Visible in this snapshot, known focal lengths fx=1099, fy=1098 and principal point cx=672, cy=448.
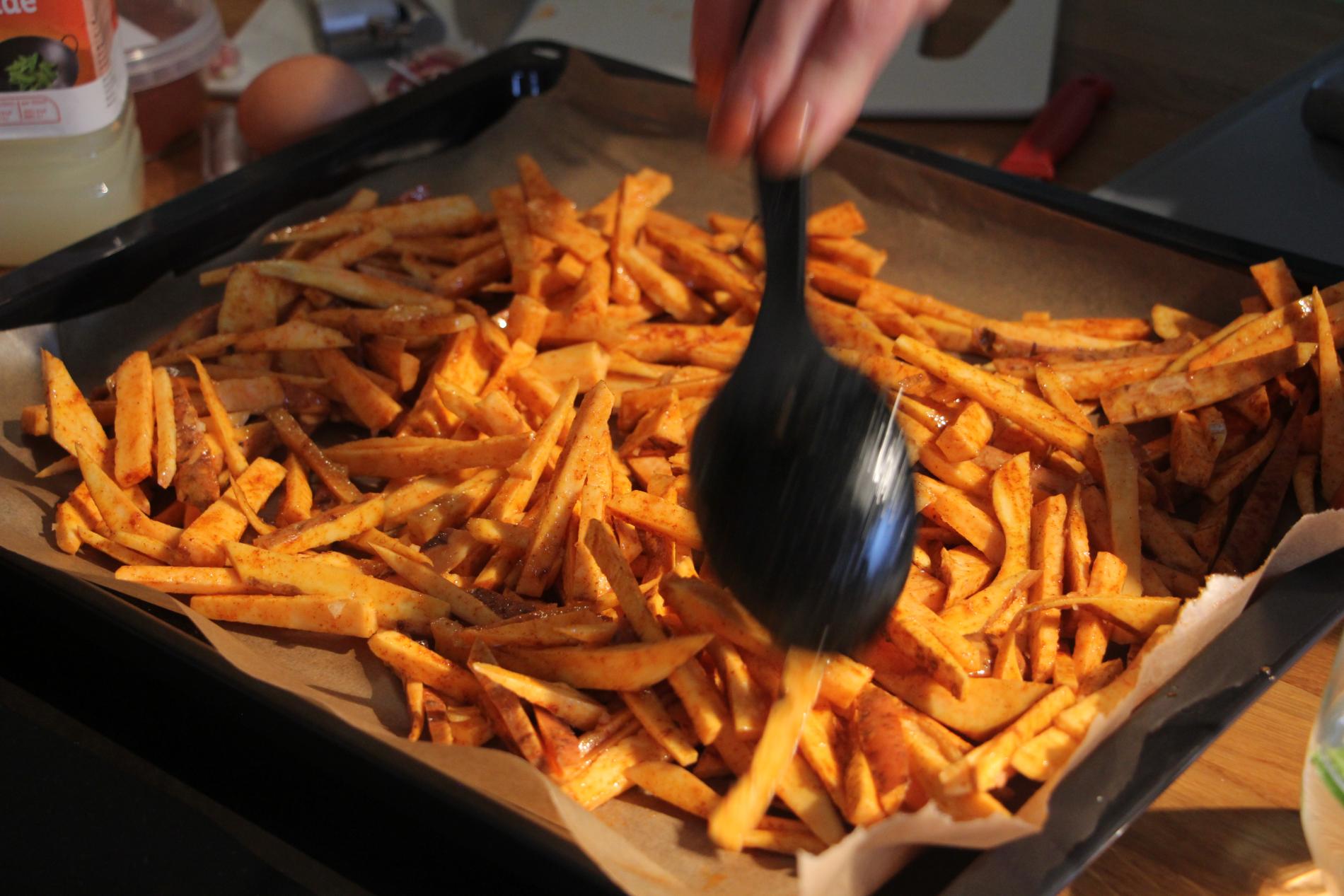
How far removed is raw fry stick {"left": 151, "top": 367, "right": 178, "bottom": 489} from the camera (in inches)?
66.9

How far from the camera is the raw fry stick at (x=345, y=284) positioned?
2006 millimetres

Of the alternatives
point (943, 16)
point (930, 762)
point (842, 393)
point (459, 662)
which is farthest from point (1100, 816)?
point (943, 16)

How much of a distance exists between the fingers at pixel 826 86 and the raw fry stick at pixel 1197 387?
77 centimetres

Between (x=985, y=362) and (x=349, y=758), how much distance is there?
1281 millimetres

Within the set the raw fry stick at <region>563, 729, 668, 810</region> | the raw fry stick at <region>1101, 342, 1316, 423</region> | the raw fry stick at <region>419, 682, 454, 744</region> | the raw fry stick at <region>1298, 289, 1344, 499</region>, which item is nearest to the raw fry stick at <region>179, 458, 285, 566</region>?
the raw fry stick at <region>419, 682, 454, 744</region>

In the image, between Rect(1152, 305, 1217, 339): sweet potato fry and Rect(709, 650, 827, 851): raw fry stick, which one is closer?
Rect(709, 650, 827, 851): raw fry stick

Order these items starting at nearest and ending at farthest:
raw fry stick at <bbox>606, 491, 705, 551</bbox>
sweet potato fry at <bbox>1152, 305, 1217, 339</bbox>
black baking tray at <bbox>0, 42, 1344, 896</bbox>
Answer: black baking tray at <bbox>0, 42, 1344, 896</bbox>
raw fry stick at <bbox>606, 491, 705, 551</bbox>
sweet potato fry at <bbox>1152, 305, 1217, 339</bbox>

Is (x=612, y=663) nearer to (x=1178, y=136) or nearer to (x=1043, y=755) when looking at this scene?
(x=1043, y=755)

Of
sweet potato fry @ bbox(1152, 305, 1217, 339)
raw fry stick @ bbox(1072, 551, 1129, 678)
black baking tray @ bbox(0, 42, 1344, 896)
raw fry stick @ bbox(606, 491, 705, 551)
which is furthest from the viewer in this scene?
sweet potato fry @ bbox(1152, 305, 1217, 339)

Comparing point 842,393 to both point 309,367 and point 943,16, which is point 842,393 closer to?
point 309,367

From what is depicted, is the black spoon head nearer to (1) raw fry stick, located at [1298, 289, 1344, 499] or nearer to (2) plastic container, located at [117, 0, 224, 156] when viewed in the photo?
(1) raw fry stick, located at [1298, 289, 1344, 499]

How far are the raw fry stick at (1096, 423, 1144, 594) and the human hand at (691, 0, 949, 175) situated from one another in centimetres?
68

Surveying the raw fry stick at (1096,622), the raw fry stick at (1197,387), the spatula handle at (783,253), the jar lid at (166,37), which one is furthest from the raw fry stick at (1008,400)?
the jar lid at (166,37)

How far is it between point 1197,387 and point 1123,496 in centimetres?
30
